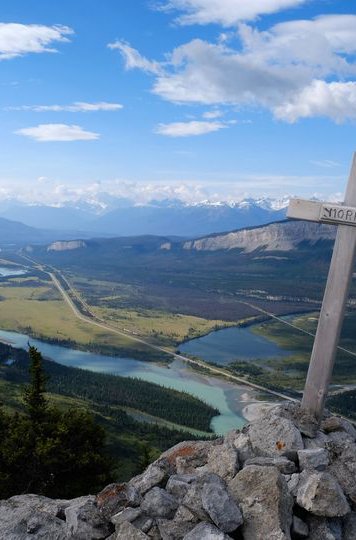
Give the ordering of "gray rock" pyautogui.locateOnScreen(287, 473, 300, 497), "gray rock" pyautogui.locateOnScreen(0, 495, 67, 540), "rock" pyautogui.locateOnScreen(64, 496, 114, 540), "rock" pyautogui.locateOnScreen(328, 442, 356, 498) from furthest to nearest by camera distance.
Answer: "rock" pyautogui.locateOnScreen(328, 442, 356, 498) → "gray rock" pyautogui.locateOnScreen(0, 495, 67, 540) → "rock" pyautogui.locateOnScreen(64, 496, 114, 540) → "gray rock" pyautogui.locateOnScreen(287, 473, 300, 497)

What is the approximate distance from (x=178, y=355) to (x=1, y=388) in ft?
250

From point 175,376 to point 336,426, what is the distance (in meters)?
137

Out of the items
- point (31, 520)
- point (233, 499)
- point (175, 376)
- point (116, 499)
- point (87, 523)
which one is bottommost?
point (175, 376)

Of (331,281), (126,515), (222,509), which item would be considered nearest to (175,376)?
(331,281)

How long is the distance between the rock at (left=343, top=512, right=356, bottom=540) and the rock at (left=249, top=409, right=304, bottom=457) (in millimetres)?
2344

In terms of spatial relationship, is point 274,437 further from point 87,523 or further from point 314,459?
point 87,523

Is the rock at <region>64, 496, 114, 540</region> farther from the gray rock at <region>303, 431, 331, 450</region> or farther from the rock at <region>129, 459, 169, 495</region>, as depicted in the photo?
the gray rock at <region>303, 431, 331, 450</region>

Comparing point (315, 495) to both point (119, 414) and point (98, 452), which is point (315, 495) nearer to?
point (98, 452)

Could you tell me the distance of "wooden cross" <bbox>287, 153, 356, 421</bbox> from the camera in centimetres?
1404

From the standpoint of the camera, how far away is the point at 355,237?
551 inches

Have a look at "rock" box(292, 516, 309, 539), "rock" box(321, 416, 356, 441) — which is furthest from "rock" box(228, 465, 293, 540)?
"rock" box(321, 416, 356, 441)

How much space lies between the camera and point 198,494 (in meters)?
11.2

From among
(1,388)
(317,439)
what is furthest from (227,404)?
(317,439)

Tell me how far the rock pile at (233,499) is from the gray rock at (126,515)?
2 centimetres
